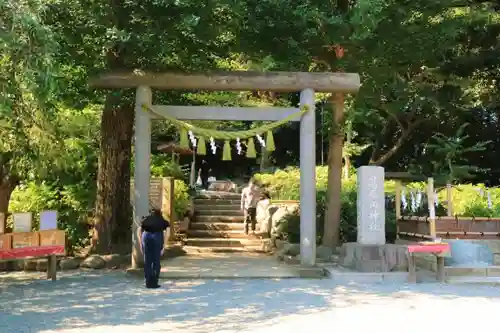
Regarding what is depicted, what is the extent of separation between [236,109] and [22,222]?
477cm

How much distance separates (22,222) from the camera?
989cm

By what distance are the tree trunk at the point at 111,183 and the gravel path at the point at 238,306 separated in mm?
2262

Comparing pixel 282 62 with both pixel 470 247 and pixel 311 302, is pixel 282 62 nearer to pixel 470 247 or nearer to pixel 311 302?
pixel 470 247

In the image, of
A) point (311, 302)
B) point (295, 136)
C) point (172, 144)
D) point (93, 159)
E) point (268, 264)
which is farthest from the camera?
point (295, 136)

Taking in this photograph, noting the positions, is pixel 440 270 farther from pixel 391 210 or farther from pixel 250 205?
pixel 250 205

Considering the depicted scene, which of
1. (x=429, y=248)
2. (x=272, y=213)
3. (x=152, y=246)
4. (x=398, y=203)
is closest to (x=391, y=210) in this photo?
(x=398, y=203)

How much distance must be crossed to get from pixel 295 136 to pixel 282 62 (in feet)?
51.1

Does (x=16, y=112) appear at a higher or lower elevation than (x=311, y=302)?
higher

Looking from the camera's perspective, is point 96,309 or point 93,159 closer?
point 96,309

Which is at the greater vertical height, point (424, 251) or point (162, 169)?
point (162, 169)

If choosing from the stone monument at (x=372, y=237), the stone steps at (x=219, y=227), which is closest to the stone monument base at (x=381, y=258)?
the stone monument at (x=372, y=237)

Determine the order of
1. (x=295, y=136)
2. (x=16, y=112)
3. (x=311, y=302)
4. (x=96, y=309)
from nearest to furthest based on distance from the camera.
Answer: (x=96, y=309), (x=311, y=302), (x=16, y=112), (x=295, y=136)

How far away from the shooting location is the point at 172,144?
70.0ft

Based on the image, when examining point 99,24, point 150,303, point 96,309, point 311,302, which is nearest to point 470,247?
point 311,302
